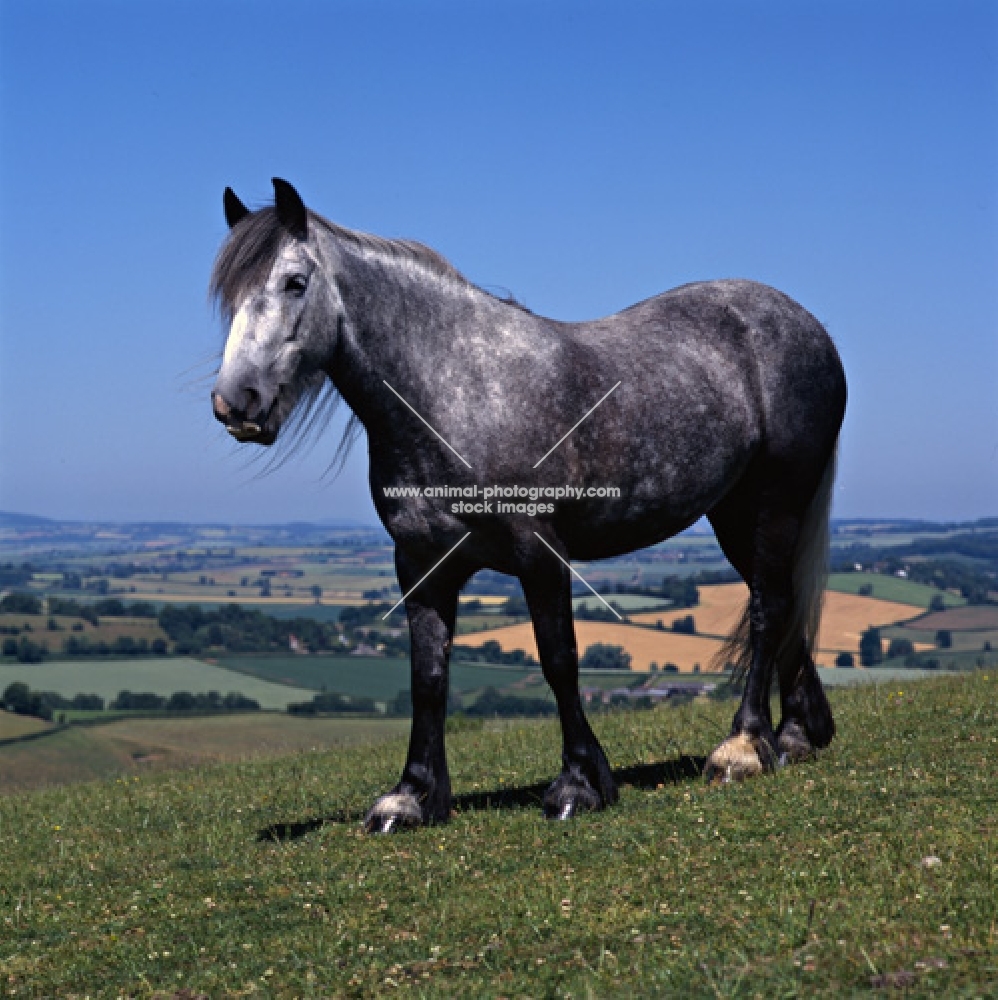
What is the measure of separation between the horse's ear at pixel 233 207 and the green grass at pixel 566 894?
4.21m

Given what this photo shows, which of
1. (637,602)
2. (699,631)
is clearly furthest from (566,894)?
(637,602)

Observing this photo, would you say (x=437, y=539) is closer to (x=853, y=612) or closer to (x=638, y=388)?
(x=638, y=388)

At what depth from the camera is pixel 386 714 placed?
5906 centimetres

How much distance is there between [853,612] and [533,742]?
59.4 metres

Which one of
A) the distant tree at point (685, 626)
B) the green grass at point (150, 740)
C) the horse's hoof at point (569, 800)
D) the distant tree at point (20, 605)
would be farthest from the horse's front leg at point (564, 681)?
the distant tree at point (20, 605)

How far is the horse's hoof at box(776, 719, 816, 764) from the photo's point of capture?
32.9 feet

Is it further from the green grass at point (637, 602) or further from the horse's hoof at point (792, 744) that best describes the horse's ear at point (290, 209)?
the green grass at point (637, 602)

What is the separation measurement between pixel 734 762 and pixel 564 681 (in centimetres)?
178

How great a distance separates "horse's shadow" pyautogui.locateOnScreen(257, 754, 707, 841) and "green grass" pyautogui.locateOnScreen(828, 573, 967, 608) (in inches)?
2676

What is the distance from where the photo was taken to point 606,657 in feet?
210

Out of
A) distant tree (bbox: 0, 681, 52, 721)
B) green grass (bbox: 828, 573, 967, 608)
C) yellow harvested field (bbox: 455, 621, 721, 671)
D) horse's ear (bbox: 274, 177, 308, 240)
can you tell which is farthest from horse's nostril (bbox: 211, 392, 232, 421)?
green grass (bbox: 828, 573, 967, 608)

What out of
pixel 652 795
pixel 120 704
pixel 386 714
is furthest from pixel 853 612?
pixel 652 795

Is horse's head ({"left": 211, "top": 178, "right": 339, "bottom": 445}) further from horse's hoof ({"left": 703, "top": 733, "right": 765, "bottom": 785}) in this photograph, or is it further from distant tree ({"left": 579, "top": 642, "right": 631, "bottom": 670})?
distant tree ({"left": 579, "top": 642, "right": 631, "bottom": 670})

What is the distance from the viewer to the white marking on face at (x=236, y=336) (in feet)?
25.2
